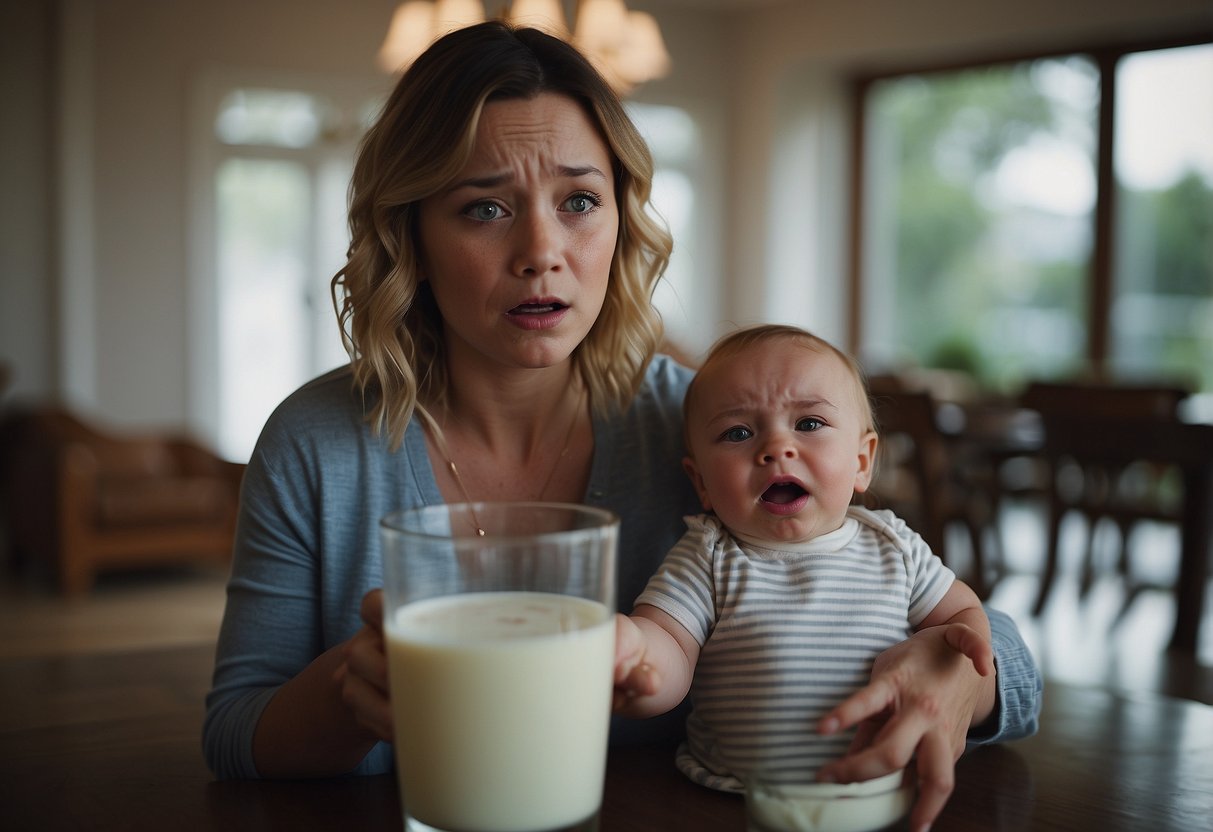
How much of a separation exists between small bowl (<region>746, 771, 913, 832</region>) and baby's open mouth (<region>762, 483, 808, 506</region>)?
26cm

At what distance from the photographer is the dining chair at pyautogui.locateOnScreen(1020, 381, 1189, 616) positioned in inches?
156

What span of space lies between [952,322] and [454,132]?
26.1 ft

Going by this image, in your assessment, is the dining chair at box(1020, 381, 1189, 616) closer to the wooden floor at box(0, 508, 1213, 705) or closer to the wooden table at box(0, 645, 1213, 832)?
the wooden floor at box(0, 508, 1213, 705)

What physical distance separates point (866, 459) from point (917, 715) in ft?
1.05

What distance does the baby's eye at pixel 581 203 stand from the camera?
115cm

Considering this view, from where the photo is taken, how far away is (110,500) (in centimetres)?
545

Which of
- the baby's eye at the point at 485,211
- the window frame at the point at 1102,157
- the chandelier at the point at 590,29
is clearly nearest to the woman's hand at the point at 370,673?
the baby's eye at the point at 485,211

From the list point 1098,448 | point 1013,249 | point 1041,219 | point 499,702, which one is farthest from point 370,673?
point 1013,249

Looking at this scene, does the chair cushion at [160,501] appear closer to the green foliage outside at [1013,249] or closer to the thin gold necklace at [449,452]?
the thin gold necklace at [449,452]

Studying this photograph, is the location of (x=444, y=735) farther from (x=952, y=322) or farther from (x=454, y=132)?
(x=952, y=322)

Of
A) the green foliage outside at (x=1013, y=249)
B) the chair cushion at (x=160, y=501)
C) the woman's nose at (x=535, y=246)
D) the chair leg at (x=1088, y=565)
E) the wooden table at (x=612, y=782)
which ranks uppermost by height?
the green foliage outside at (x=1013, y=249)

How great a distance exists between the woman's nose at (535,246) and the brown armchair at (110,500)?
15.9 feet

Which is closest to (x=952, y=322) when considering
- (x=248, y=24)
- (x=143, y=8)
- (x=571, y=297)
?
(x=248, y=24)

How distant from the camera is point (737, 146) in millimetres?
9266
